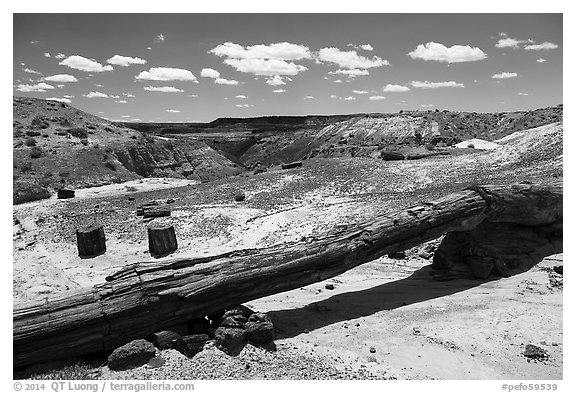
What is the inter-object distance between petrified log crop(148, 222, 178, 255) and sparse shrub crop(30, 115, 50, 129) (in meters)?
42.2

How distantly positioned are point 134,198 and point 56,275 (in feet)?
32.9

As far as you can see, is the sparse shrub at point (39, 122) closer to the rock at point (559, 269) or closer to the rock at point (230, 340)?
the rock at point (230, 340)

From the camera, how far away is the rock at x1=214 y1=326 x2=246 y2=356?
23.1 feet

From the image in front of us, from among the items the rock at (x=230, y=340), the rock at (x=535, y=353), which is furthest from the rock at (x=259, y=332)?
the rock at (x=535, y=353)

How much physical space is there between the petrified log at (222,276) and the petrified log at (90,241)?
8034 mm

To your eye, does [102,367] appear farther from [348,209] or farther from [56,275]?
[348,209]

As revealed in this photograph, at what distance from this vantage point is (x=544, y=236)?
38.0ft

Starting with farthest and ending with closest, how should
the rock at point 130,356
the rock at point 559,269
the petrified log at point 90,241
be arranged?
the petrified log at point 90,241
the rock at point 559,269
the rock at point 130,356

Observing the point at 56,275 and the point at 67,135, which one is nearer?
the point at 56,275

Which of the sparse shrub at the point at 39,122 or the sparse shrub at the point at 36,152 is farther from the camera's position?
the sparse shrub at the point at 39,122

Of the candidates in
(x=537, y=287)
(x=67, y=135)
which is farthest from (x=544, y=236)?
(x=67, y=135)

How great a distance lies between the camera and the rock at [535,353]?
7012 mm

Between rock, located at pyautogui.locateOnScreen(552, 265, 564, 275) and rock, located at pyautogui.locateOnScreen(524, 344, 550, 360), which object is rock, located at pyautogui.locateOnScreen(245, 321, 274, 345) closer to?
rock, located at pyautogui.locateOnScreen(524, 344, 550, 360)

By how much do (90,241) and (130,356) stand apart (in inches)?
375
